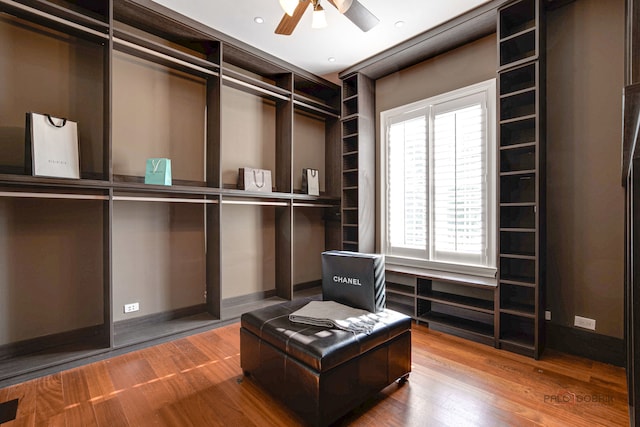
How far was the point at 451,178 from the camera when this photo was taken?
3.47 meters

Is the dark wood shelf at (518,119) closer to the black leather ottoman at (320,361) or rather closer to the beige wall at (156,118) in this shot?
the black leather ottoman at (320,361)

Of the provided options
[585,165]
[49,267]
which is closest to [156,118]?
[49,267]

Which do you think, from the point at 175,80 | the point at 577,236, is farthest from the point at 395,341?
the point at 175,80

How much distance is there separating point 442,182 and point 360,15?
1962 mm

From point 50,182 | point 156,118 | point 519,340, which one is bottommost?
point 519,340

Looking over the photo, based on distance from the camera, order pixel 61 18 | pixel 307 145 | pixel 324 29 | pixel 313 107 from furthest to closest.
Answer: pixel 307 145 < pixel 313 107 < pixel 324 29 < pixel 61 18

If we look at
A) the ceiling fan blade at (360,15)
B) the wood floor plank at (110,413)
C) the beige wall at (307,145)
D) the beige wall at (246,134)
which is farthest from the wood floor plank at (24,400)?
the ceiling fan blade at (360,15)

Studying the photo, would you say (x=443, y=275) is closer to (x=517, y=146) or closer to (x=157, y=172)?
(x=517, y=146)

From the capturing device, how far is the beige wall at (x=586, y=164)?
2.55 m

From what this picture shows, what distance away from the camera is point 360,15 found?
8.19 feet

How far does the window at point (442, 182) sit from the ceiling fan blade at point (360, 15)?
141 cm

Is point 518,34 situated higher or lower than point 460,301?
higher

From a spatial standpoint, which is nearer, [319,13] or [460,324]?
[319,13]

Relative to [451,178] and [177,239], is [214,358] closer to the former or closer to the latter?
[177,239]
